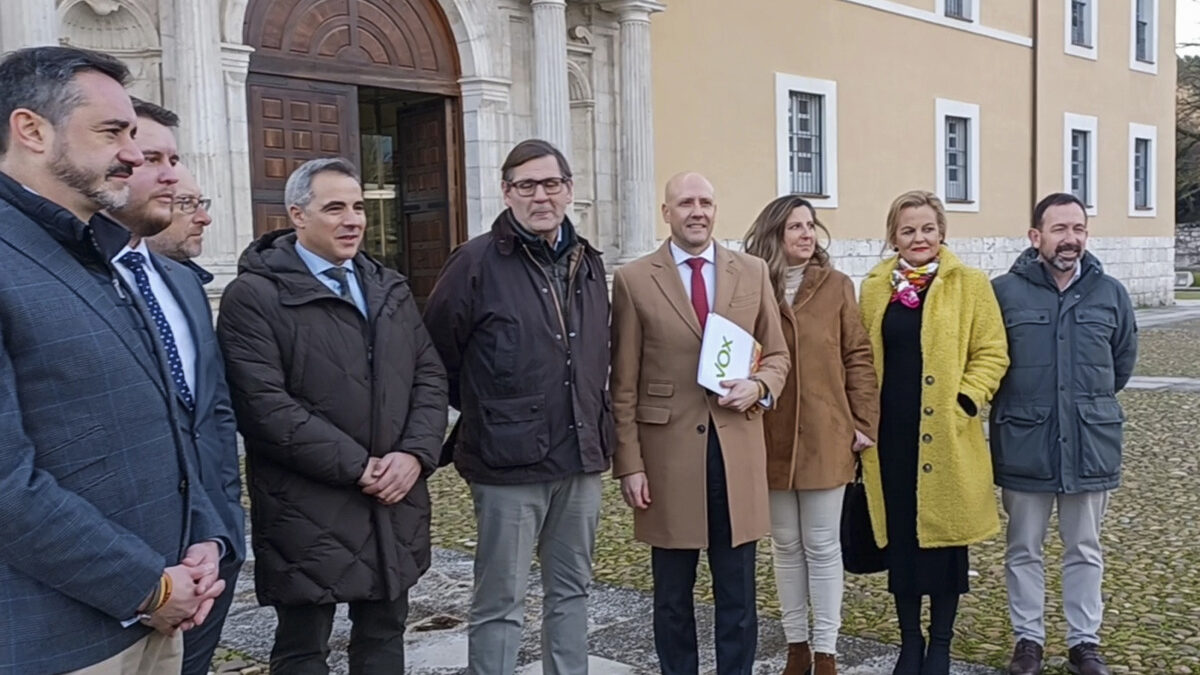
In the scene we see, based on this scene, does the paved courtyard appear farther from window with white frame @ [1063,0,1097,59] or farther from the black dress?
window with white frame @ [1063,0,1097,59]

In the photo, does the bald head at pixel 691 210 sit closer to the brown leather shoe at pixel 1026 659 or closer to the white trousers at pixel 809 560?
the white trousers at pixel 809 560

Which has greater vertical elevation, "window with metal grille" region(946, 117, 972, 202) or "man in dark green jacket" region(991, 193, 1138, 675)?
"window with metal grille" region(946, 117, 972, 202)

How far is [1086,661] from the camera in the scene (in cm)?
399

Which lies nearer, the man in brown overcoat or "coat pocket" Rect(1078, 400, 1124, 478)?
the man in brown overcoat

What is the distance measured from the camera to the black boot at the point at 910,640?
3895 mm

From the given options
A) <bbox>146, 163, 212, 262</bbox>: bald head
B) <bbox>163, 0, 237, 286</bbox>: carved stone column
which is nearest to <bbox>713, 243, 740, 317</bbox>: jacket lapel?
<bbox>146, 163, 212, 262</bbox>: bald head

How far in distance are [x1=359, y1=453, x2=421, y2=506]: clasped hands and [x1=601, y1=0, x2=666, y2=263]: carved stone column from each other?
10386 millimetres

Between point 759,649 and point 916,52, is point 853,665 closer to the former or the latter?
point 759,649

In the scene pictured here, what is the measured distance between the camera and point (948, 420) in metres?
3.87

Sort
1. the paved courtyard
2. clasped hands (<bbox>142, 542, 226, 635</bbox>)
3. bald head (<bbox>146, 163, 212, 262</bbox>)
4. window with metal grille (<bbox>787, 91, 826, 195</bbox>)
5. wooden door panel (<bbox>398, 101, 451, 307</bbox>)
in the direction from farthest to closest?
1. window with metal grille (<bbox>787, 91, 826, 195</bbox>)
2. wooden door panel (<bbox>398, 101, 451, 307</bbox>)
3. the paved courtyard
4. bald head (<bbox>146, 163, 212, 262</bbox>)
5. clasped hands (<bbox>142, 542, 226, 635</bbox>)

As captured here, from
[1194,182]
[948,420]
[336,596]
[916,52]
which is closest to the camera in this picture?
[336,596]

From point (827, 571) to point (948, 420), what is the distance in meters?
0.70

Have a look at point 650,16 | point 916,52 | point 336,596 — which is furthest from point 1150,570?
point 916,52

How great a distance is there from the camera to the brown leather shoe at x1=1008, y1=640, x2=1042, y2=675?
157 inches
